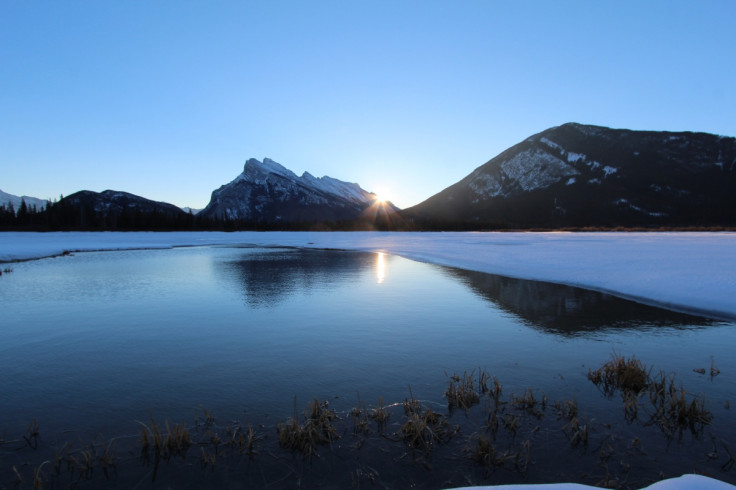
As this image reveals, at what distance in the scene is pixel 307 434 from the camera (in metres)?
6.36

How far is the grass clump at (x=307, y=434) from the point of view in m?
6.25

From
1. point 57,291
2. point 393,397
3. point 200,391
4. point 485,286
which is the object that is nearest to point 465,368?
point 393,397

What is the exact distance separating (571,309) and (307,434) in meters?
14.9

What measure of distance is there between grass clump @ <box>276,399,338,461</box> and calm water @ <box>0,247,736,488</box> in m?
0.77

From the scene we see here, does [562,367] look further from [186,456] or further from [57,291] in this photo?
[57,291]

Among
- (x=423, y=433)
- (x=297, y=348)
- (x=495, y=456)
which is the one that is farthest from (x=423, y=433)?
(x=297, y=348)

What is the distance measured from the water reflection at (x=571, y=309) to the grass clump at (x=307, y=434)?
9.86 meters

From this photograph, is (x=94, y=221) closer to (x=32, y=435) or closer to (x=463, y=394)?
(x=32, y=435)

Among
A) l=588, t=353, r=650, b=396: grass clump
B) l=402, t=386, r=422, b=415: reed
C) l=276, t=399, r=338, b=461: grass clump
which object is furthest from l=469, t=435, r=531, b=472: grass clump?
l=588, t=353, r=650, b=396: grass clump

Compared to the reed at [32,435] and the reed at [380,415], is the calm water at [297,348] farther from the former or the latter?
the reed at [380,415]

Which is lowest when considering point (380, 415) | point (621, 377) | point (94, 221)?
point (380, 415)

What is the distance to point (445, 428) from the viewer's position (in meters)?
6.82

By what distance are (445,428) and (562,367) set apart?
4.82 meters

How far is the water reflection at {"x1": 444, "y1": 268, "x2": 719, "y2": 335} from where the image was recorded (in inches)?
564
